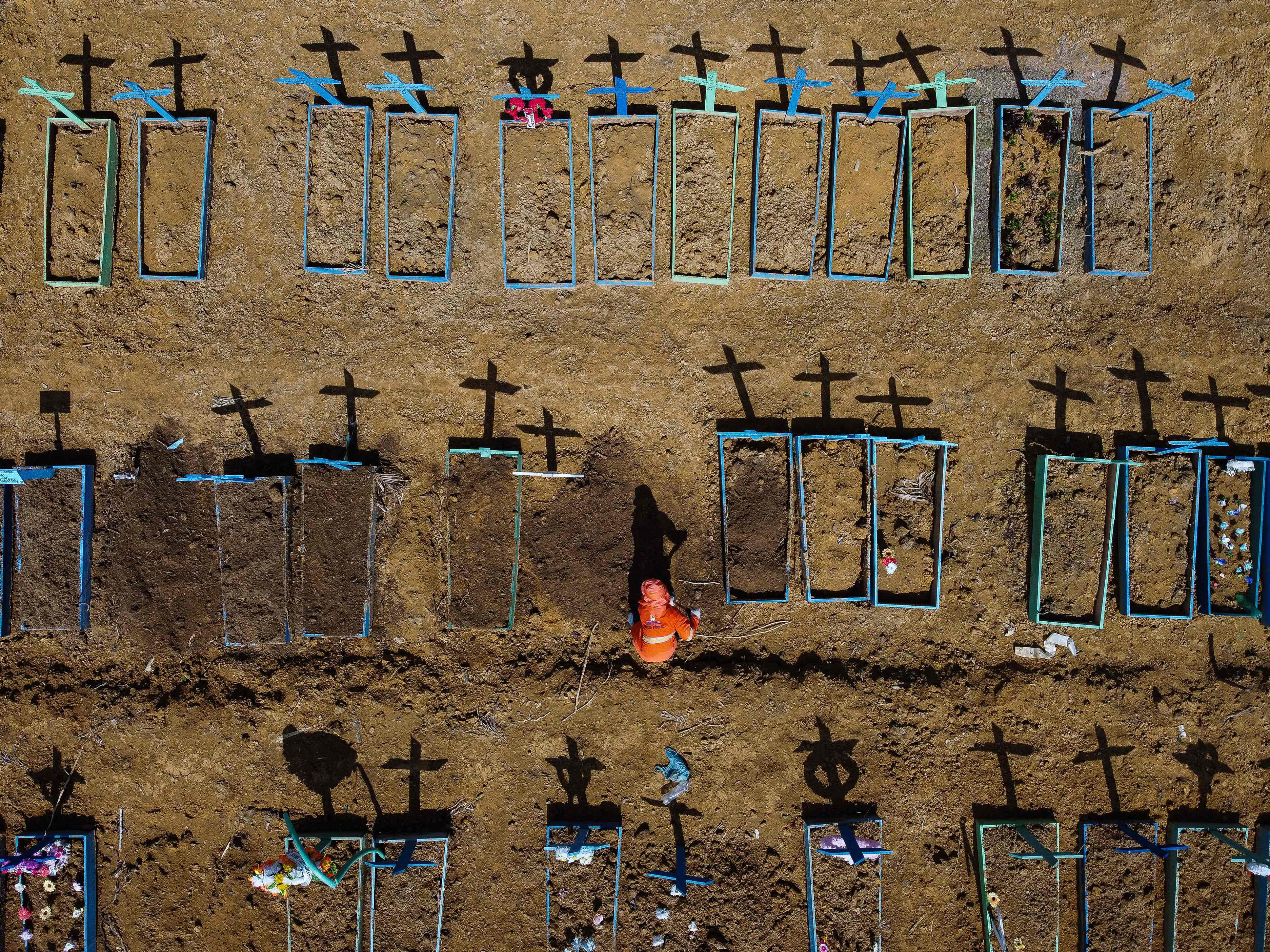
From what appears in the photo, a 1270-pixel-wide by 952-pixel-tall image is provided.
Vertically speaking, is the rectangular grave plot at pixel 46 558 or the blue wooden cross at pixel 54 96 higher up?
the blue wooden cross at pixel 54 96

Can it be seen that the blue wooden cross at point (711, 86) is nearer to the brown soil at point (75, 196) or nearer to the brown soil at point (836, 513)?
the brown soil at point (836, 513)

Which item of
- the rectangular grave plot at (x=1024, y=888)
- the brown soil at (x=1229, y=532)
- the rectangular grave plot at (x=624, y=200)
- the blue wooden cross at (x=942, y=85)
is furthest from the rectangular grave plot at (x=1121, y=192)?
the rectangular grave plot at (x=1024, y=888)

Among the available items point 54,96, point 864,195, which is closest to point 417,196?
point 54,96

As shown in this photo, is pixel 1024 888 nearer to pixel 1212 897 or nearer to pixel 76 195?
pixel 1212 897

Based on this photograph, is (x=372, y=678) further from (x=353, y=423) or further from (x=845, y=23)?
(x=845, y=23)

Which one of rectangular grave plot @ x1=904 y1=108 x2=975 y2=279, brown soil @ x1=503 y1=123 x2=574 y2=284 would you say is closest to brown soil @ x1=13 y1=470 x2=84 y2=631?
brown soil @ x1=503 y1=123 x2=574 y2=284

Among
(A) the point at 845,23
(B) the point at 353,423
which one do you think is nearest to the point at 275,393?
(B) the point at 353,423

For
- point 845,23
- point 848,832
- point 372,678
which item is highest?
point 845,23
